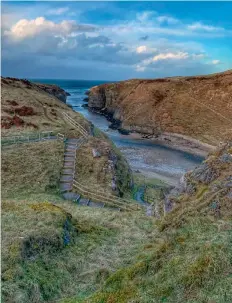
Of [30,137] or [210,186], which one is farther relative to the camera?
[30,137]

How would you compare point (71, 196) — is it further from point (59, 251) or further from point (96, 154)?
point (59, 251)

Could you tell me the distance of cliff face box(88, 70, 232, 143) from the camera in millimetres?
78562

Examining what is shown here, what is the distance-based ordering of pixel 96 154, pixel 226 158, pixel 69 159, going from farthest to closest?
pixel 96 154
pixel 69 159
pixel 226 158

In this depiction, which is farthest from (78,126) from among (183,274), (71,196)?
(183,274)

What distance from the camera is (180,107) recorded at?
88.4 m

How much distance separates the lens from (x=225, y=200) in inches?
543

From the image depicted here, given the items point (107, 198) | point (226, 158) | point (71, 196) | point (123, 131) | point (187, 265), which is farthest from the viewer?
point (123, 131)

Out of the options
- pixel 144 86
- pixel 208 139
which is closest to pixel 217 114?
pixel 208 139

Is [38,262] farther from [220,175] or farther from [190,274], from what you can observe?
[220,175]

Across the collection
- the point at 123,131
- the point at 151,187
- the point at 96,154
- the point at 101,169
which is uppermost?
the point at 96,154

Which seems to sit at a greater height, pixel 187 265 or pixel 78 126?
pixel 78 126

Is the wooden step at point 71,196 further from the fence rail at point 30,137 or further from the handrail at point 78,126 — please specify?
the handrail at point 78,126

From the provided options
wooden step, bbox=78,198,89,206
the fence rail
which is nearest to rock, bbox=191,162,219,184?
wooden step, bbox=78,198,89,206

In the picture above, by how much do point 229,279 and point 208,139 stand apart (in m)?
65.3
